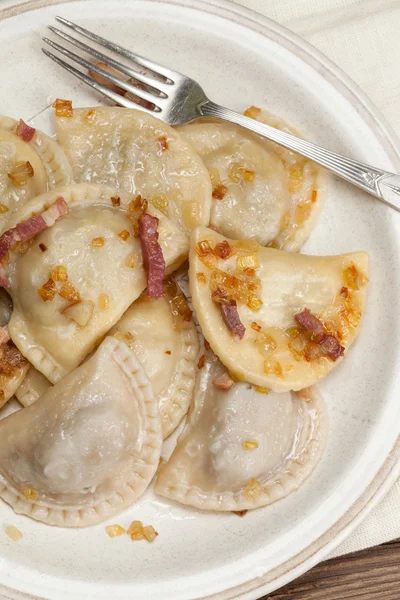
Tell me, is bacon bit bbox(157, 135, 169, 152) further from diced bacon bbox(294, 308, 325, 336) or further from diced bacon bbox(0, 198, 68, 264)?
diced bacon bbox(294, 308, 325, 336)

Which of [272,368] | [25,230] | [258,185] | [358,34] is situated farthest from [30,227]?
[358,34]

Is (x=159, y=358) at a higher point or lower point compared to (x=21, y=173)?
lower

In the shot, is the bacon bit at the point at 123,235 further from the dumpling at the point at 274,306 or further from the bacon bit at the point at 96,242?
the dumpling at the point at 274,306

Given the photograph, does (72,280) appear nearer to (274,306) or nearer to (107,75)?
(274,306)

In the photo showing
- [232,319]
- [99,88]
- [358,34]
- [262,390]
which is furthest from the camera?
[358,34]

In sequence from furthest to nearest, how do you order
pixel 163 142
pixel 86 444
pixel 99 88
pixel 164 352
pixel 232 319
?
pixel 99 88 → pixel 163 142 → pixel 164 352 → pixel 232 319 → pixel 86 444

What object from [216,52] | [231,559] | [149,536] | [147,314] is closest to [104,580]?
[149,536]

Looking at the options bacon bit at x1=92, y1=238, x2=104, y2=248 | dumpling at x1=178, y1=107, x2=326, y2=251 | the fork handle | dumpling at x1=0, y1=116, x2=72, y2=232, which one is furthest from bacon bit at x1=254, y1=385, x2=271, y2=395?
dumpling at x1=0, y1=116, x2=72, y2=232
